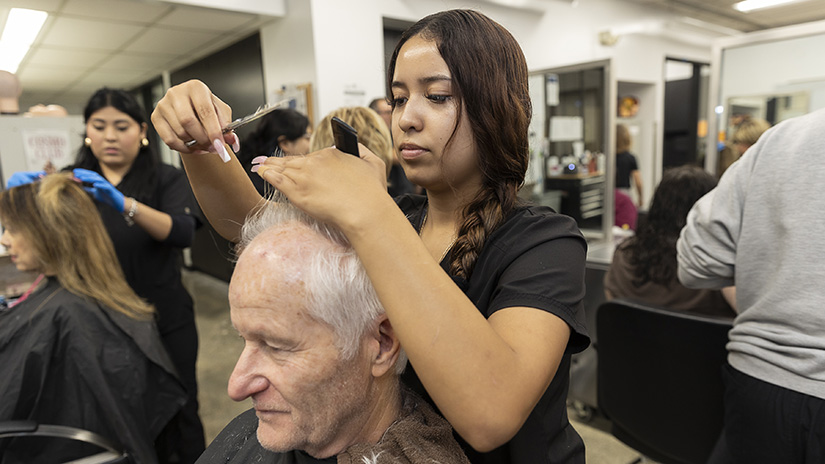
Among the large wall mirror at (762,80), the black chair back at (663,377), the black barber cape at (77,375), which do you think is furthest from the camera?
the large wall mirror at (762,80)

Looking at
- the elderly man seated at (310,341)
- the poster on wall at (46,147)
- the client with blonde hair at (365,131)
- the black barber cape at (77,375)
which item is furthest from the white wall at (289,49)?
the elderly man seated at (310,341)

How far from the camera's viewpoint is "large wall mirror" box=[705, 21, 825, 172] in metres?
2.64

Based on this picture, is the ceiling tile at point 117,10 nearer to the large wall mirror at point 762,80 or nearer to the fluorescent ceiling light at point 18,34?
the fluorescent ceiling light at point 18,34

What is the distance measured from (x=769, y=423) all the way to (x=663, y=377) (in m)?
0.46

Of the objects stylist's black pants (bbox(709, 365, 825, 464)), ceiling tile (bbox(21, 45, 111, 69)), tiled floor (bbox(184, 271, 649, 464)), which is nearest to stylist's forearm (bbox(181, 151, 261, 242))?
tiled floor (bbox(184, 271, 649, 464))

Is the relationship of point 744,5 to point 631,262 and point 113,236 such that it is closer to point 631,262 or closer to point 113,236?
point 631,262

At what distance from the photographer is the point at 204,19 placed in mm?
3461

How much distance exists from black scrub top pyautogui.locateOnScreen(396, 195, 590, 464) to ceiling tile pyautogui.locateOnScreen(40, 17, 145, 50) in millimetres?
3921

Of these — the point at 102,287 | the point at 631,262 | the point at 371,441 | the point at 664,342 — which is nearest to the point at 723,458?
the point at 664,342

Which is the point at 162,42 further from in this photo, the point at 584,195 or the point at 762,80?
the point at 762,80

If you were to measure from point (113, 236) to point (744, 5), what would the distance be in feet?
22.2

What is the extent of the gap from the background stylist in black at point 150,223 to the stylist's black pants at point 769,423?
1.93 meters

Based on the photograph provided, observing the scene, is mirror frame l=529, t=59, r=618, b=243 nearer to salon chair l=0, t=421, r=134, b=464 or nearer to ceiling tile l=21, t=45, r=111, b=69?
salon chair l=0, t=421, r=134, b=464

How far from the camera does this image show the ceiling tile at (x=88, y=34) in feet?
11.8
